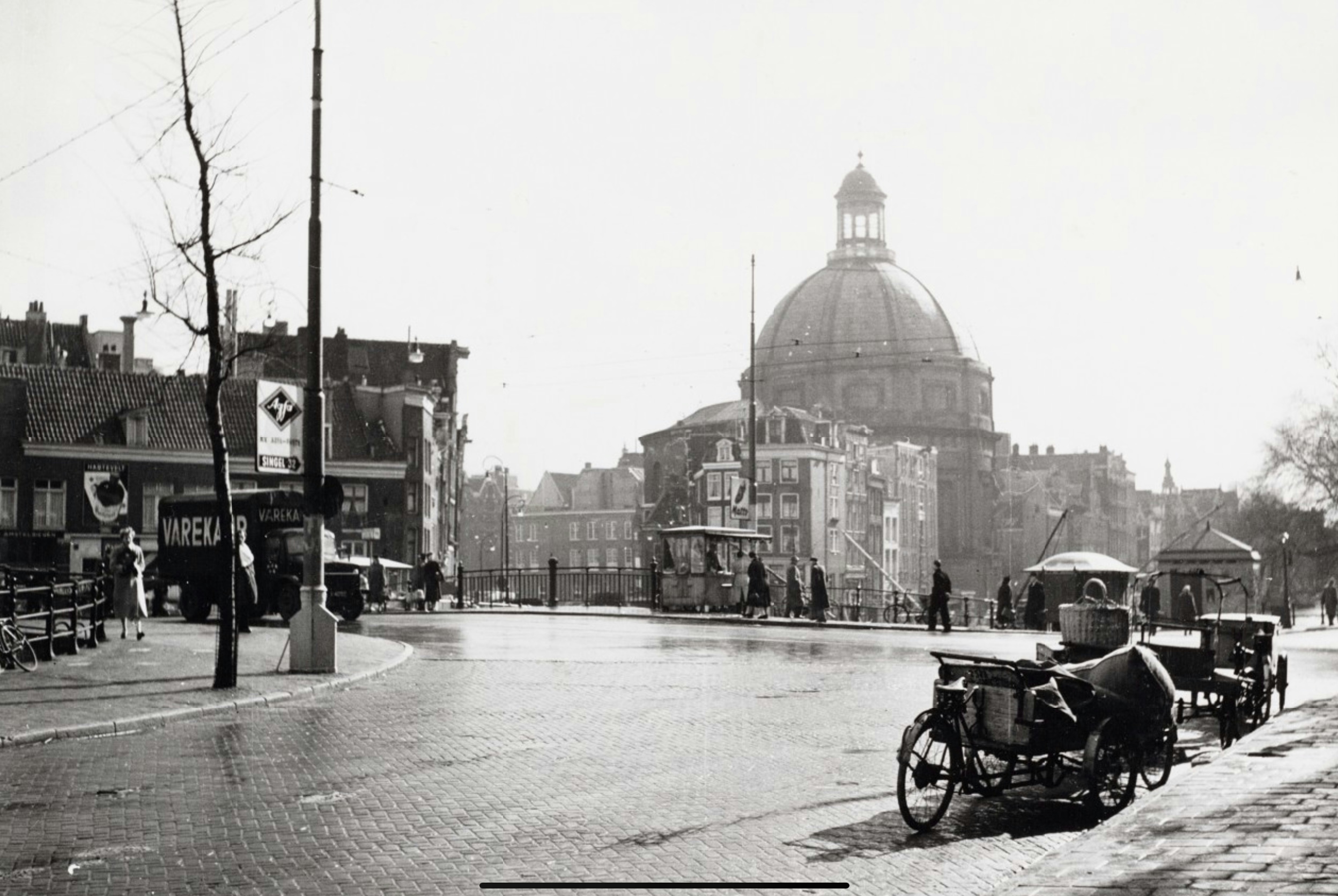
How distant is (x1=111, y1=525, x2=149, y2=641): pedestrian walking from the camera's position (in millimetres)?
22984

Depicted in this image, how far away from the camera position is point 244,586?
82.0ft

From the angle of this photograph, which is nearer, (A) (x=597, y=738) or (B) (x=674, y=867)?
(B) (x=674, y=867)

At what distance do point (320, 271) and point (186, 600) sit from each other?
18.4m

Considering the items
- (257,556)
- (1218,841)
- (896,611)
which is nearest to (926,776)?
(1218,841)

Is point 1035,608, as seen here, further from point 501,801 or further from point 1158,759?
point 501,801

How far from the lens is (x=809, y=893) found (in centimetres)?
680

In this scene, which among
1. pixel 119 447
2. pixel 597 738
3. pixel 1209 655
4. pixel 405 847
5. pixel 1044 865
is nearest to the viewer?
pixel 1044 865

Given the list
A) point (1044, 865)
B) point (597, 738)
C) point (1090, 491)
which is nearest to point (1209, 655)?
point (597, 738)

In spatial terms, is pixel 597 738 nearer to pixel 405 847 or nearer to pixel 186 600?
pixel 405 847

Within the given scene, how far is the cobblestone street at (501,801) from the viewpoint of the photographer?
7332mm

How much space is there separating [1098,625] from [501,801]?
649 centimetres

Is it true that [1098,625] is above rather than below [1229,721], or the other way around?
above

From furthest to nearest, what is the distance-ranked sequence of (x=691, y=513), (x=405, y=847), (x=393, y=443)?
(x=691, y=513) < (x=393, y=443) < (x=405, y=847)

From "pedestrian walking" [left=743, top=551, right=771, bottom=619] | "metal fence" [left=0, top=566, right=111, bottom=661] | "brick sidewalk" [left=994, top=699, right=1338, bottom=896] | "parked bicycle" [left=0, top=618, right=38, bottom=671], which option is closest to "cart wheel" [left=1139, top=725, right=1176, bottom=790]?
"brick sidewalk" [left=994, top=699, right=1338, bottom=896]
